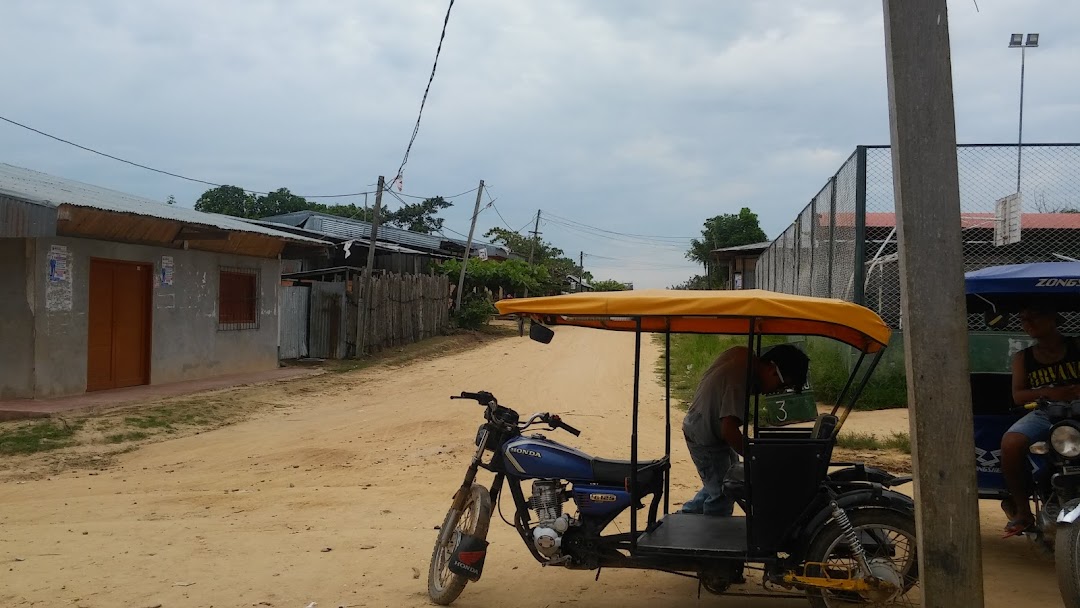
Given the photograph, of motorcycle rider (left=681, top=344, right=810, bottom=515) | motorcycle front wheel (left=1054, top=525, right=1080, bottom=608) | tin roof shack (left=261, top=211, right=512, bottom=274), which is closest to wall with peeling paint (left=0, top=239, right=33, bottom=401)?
motorcycle rider (left=681, top=344, right=810, bottom=515)

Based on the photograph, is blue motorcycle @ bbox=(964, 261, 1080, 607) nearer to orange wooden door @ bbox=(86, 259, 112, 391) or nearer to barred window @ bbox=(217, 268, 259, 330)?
orange wooden door @ bbox=(86, 259, 112, 391)

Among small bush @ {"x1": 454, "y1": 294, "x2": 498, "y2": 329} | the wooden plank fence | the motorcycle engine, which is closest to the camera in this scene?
the motorcycle engine

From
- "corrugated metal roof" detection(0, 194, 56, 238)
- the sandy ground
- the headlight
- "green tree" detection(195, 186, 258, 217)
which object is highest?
"green tree" detection(195, 186, 258, 217)

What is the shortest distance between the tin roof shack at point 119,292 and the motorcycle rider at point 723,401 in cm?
947

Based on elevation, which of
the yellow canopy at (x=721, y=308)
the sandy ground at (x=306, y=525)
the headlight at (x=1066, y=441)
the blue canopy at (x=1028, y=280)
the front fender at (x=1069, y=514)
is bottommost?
the sandy ground at (x=306, y=525)

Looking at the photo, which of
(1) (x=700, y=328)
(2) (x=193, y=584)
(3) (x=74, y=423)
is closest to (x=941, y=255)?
(1) (x=700, y=328)

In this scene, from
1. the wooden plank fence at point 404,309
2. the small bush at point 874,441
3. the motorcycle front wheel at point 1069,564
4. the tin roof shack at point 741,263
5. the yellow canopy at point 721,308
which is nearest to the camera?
the motorcycle front wheel at point 1069,564

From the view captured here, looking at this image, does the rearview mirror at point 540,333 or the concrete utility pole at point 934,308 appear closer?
the concrete utility pole at point 934,308

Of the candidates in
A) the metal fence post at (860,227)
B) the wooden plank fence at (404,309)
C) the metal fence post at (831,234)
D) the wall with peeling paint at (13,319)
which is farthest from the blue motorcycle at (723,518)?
the wooden plank fence at (404,309)

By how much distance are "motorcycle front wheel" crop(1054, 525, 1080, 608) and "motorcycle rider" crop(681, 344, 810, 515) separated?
1535 millimetres

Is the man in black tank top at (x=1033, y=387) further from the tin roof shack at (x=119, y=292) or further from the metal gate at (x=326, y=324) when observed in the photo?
the metal gate at (x=326, y=324)

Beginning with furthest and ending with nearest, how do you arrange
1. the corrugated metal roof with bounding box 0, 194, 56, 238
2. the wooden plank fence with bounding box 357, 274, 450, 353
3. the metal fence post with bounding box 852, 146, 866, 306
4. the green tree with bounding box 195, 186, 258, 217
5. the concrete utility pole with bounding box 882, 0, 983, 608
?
1. the green tree with bounding box 195, 186, 258, 217
2. the wooden plank fence with bounding box 357, 274, 450, 353
3. the metal fence post with bounding box 852, 146, 866, 306
4. the corrugated metal roof with bounding box 0, 194, 56, 238
5. the concrete utility pole with bounding box 882, 0, 983, 608

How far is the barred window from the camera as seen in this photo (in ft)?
55.0

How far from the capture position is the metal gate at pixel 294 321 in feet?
66.9
